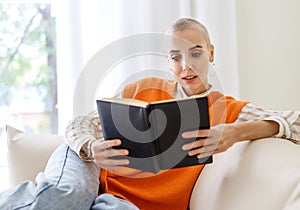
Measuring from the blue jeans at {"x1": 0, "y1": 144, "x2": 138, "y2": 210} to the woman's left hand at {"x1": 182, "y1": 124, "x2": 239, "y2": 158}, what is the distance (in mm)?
227

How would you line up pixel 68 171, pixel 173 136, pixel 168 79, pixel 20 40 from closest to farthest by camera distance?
pixel 173 136, pixel 68 171, pixel 168 79, pixel 20 40

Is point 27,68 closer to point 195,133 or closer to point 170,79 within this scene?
point 170,79

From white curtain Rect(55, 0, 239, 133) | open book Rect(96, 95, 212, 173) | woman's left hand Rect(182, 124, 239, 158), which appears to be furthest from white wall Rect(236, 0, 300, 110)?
open book Rect(96, 95, 212, 173)

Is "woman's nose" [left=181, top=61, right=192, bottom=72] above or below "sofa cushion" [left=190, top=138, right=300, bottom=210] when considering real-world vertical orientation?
above

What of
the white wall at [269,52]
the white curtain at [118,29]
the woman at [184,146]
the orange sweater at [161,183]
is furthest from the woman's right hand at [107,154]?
the white wall at [269,52]

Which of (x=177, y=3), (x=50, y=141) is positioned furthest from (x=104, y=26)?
(x=50, y=141)

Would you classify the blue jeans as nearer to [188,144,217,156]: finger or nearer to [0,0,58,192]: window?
[188,144,217,156]: finger

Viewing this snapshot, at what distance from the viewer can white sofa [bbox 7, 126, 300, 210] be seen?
1.12 m

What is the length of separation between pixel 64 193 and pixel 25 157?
0.58m

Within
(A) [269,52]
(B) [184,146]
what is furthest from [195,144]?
(A) [269,52]

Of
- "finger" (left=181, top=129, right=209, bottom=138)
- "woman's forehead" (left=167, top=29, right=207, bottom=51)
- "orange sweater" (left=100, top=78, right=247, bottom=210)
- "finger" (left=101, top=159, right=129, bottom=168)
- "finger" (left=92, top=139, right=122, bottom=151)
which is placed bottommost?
"orange sweater" (left=100, top=78, right=247, bottom=210)

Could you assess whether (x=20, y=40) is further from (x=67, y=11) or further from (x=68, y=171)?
(x=68, y=171)

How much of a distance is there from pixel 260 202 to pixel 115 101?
0.46 metres

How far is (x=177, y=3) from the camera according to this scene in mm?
2441
